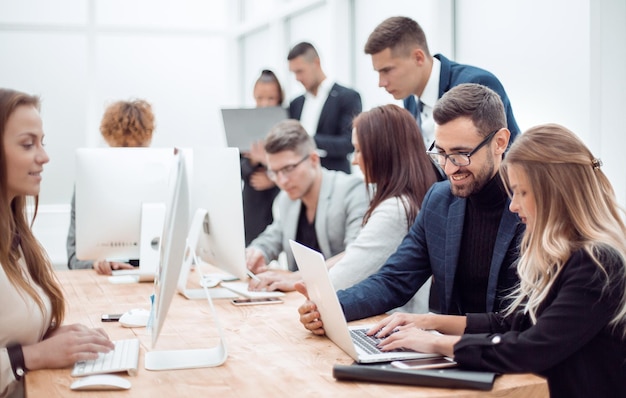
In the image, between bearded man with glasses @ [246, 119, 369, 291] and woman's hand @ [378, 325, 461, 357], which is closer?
woman's hand @ [378, 325, 461, 357]

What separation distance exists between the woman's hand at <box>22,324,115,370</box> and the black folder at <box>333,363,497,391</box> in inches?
21.8

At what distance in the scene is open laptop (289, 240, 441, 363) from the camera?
1559 millimetres

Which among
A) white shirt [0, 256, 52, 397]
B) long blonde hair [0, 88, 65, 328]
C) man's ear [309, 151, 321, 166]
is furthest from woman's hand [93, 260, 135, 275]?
white shirt [0, 256, 52, 397]

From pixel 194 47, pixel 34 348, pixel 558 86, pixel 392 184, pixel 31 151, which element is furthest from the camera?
pixel 194 47

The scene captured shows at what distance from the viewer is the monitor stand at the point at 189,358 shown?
5.29ft

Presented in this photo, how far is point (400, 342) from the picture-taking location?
1585 millimetres

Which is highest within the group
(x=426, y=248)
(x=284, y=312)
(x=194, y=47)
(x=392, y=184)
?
(x=194, y=47)

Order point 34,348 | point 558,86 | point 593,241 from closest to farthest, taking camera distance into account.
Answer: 1. point 593,241
2. point 34,348
3. point 558,86

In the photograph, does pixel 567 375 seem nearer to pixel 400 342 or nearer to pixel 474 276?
pixel 400 342

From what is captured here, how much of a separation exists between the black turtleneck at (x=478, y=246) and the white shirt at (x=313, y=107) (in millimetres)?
2380

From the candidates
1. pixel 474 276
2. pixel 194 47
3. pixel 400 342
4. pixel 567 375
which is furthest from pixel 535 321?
pixel 194 47

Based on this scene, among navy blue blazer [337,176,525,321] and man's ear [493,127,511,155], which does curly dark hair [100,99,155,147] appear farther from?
man's ear [493,127,511,155]

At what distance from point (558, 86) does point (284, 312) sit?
156cm

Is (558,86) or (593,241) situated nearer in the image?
(593,241)
